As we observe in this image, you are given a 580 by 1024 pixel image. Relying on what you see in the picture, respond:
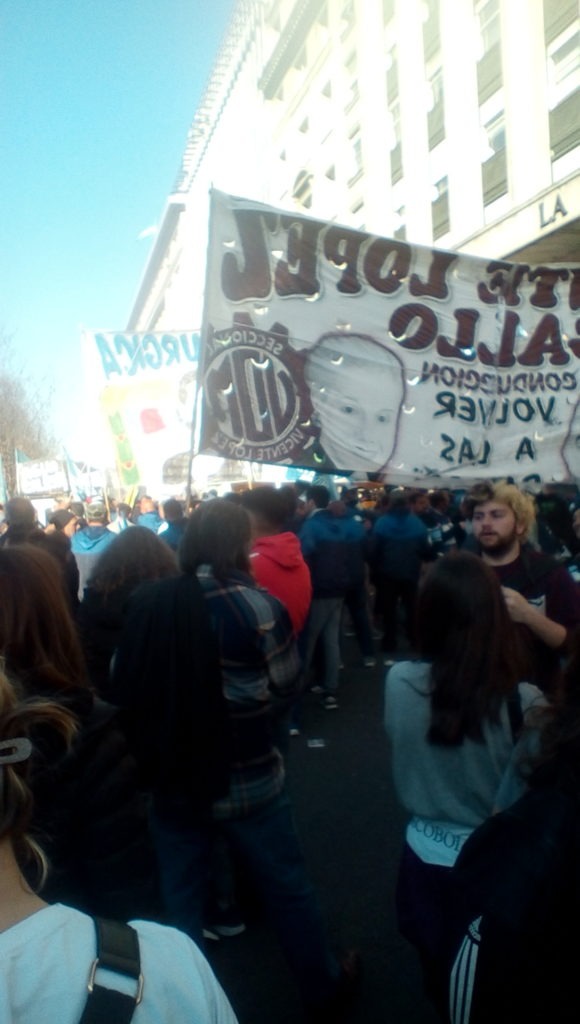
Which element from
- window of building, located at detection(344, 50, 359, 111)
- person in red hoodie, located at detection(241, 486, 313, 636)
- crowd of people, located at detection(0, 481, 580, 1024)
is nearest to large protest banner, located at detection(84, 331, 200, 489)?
person in red hoodie, located at detection(241, 486, 313, 636)

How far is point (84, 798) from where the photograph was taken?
5.25ft

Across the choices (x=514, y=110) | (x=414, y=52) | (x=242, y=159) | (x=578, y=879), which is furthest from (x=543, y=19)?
(x=242, y=159)

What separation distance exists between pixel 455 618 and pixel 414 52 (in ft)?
67.0

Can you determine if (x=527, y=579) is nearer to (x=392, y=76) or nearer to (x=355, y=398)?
(x=355, y=398)

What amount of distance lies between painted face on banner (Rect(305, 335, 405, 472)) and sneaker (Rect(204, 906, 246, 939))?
6.92 ft

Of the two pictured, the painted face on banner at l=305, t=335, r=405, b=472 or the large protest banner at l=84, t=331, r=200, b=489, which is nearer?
the painted face on banner at l=305, t=335, r=405, b=472

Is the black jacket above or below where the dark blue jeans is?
above

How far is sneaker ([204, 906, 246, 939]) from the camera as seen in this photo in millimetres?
3426

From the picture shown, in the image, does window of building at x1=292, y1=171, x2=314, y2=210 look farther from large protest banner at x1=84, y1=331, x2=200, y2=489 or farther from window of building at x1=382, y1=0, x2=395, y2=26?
large protest banner at x1=84, y1=331, x2=200, y2=489

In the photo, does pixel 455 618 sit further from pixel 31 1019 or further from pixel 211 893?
pixel 211 893

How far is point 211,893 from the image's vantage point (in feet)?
11.6

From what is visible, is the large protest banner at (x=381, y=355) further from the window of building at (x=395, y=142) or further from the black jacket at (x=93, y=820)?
the window of building at (x=395, y=142)

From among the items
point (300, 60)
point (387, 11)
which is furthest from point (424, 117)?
point (300, 60)

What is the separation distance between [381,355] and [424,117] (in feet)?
57.4
